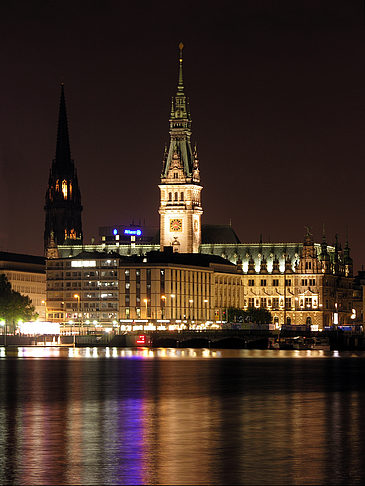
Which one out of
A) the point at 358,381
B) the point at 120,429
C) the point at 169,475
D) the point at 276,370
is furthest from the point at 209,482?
the point at 276,370

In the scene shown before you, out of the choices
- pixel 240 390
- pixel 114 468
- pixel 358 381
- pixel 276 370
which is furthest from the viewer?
pixel 276 370

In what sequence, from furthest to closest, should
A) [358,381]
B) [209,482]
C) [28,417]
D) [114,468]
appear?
[358,381]
[28,417]
[114,468]
[209,482]

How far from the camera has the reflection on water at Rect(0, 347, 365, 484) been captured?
41.4 meters

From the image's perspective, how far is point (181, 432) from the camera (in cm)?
5231

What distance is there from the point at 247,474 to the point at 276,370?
73.8 m

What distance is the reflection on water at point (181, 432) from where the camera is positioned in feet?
136

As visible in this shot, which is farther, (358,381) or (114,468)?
(358,381)

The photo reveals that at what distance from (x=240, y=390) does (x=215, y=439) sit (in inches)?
1198

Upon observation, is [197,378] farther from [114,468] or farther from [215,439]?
[114,468]

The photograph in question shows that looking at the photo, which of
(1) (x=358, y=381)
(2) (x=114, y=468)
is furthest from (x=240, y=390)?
(2) (x=114, y=468)

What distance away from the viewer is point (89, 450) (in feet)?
153

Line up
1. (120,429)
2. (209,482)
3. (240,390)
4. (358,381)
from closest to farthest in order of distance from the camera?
1. (209,482)
2. (120,429)
3. (240,390)
4. (358,381)

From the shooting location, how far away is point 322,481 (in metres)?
39.8

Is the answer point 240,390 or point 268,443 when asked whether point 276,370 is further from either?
A: point 268,443
